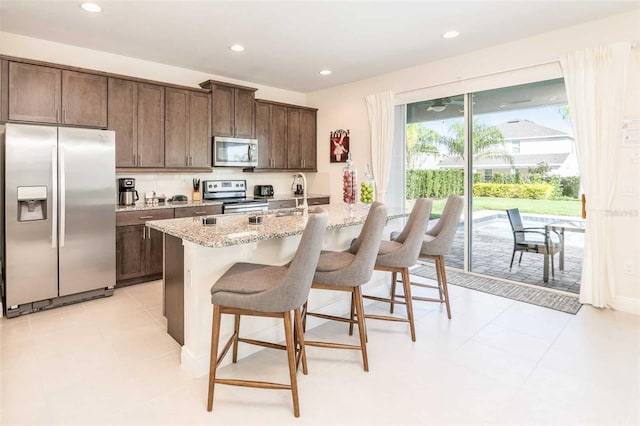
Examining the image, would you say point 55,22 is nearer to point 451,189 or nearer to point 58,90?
point 58,90

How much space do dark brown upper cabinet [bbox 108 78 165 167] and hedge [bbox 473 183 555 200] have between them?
4.00 metres

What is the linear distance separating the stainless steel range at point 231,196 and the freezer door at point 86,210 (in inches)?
54.6

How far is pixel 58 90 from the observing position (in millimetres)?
3590

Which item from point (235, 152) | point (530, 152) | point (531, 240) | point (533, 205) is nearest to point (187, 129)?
point (235, 152)

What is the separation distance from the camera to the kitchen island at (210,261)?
213cm

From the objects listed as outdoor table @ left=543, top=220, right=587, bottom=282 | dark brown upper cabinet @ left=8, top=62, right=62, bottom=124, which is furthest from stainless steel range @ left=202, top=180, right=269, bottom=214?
outdoor table @ left=543, top=220, right=587, bottom=282

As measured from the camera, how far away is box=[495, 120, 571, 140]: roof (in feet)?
12.6

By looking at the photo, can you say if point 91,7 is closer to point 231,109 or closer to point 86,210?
point 86,210

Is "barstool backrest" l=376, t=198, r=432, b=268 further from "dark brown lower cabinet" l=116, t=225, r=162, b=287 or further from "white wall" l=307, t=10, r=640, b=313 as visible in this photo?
"dark brown lower cabinet" l=116, t=225, r=162, b=287

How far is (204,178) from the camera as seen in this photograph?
16.8 ft

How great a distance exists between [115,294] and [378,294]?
9.07ft

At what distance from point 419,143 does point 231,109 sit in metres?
2.71

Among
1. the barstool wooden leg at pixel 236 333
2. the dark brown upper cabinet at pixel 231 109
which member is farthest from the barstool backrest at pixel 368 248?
the dark brown upper cabinet at pixel 231 109

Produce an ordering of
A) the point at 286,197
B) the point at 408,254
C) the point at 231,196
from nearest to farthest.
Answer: the point at 408,254, the point at 231,196, the point at 286,197
